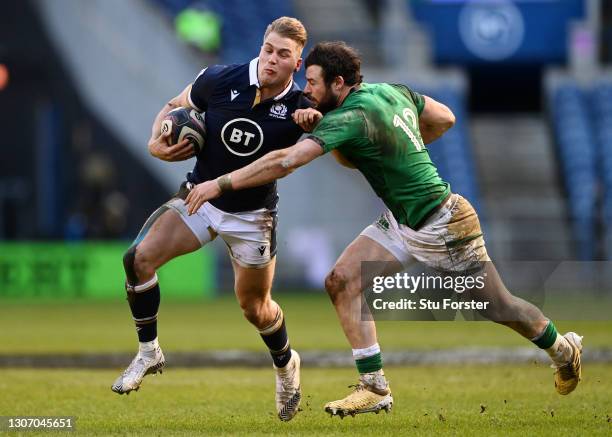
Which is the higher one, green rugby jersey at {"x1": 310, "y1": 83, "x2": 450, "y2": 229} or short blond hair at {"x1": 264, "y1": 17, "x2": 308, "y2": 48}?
short blond hair at {"x1": 264, "y1": 17, "x2": 308, "y2": 48}

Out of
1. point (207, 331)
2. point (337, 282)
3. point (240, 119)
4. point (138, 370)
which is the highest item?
point (240, 119)

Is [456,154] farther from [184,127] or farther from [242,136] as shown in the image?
[184,127]

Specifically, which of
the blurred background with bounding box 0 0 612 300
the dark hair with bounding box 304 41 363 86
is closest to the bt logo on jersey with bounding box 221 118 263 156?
the dark hair with bounding box 304 41 363 86

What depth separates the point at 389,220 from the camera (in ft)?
31.0

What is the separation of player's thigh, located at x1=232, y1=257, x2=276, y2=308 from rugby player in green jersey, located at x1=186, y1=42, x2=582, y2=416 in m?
0.85

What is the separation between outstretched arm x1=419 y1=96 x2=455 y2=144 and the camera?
9609 mm

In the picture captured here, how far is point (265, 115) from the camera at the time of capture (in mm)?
9609

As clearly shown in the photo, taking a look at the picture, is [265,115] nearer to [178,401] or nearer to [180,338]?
[178,401]

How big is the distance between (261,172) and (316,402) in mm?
2600

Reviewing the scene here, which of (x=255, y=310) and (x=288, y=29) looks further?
(x=255, y=310)

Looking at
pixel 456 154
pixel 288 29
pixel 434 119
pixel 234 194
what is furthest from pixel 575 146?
pixel 288 29

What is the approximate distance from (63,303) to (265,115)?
16961mm

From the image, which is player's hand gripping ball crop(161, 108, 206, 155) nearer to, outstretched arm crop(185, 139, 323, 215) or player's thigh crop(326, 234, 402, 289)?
outstretched arm crop(185, 139, 323, 215)

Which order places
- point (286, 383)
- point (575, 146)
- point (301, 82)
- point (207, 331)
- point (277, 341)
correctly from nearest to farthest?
point (286, 383), point (277, 341), point (207, 331), point (301, 82), point (575, 146)
